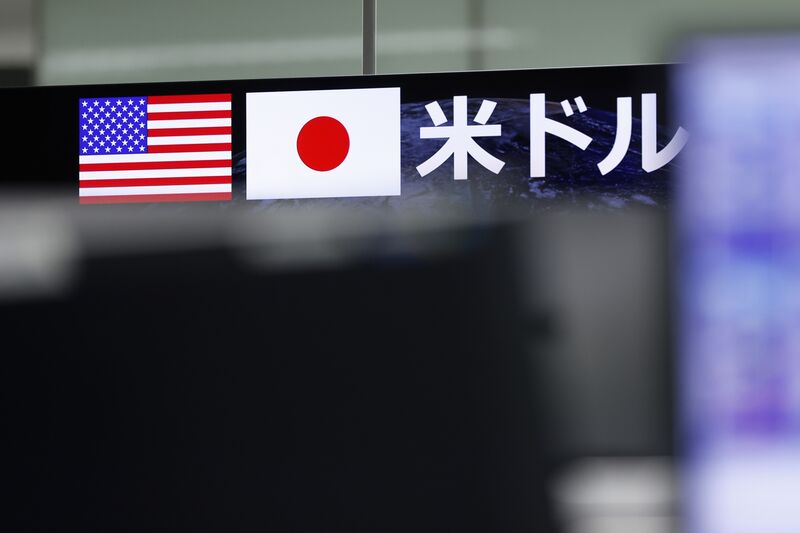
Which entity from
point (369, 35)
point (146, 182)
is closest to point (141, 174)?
point (146, 182)

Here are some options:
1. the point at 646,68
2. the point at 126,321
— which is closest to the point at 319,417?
the point at 126,321

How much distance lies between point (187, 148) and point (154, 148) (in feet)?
0.66

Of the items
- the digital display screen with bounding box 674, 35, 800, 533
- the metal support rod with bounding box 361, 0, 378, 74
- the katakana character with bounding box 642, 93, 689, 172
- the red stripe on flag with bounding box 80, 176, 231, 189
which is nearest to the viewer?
the digital display screen with bounding box 674, 35, 800, 533

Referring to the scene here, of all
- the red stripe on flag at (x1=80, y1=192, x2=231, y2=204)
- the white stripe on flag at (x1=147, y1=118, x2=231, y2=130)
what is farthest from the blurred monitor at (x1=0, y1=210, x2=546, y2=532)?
the white stripe on flag at (x1=147, y1=118, x2=231, y2=130)

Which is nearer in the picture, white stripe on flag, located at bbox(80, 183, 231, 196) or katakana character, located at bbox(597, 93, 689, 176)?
katakana character, located at bbox(597, 93, 689, 176)

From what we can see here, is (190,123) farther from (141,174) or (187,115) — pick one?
(141,174)

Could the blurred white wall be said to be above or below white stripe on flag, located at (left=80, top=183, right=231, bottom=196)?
above

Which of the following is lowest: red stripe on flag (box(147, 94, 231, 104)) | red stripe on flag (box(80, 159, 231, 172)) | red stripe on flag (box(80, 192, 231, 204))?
red stripe on flag (box(80, 192, 231, 204))

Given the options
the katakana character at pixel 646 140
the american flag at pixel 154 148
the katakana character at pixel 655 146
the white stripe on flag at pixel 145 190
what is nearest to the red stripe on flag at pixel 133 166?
the american flag at pixel 154 148

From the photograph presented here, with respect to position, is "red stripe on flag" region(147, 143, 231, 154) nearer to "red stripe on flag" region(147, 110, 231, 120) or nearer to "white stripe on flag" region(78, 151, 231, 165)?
"white stripe on flag" region(78, 151, 231, 165)

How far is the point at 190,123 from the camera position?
5.76 meters

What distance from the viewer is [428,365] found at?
17.8 ft

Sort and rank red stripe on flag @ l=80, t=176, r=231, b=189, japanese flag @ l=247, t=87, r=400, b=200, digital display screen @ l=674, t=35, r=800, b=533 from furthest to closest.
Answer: red stripe on flag @ l=80, t=176, r=231, b=189
japanese flag @ l=247, t=87, r=400, b=200
digital display screen @ l=674, t=35, r=800, b=533

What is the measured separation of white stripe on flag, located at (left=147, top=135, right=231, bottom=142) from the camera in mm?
5699
